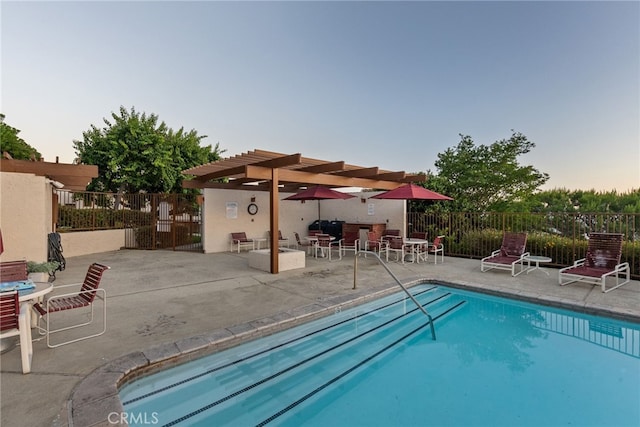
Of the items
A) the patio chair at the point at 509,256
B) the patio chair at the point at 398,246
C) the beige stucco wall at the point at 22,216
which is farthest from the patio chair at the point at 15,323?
the patio chair at the point at 509,256

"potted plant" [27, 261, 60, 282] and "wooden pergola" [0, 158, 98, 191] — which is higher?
"wooden pergola" [0, 158, 98, 191]

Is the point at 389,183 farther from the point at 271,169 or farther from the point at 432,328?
the point at 432,328

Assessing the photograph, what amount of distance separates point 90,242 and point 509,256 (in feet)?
52.6

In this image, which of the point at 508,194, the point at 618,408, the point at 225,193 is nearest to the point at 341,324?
the point at 618,408

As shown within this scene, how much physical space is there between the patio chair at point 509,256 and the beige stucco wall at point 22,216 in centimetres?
1170

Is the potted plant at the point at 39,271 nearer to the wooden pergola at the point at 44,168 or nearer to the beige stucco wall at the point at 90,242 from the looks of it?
the wooden pergola at the point at 44,168

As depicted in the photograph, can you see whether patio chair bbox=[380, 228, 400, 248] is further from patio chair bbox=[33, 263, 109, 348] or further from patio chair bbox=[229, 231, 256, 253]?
patio chair bbox=[33, 263, 109, 348]

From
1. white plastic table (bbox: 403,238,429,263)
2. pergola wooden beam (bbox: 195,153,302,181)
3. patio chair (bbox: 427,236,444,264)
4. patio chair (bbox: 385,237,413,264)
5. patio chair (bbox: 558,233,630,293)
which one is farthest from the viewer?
patio chair (bbox: 385,237,413,264)

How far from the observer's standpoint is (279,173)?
9.24 m

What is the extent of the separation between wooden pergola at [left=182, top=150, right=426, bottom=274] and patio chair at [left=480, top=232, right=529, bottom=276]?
3712 mm

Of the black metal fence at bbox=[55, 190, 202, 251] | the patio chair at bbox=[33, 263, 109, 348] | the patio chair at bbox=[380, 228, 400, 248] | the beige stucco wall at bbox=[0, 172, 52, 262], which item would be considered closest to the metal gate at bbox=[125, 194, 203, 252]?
the black metal fence at bbox=[55, 190, 202, 251]

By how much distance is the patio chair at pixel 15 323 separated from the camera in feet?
10.4

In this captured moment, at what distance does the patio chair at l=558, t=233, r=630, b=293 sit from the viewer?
6.81 metres

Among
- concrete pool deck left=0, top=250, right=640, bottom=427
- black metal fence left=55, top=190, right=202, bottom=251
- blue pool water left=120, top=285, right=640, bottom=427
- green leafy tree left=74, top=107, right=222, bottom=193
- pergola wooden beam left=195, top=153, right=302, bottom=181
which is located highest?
green leafy tree left=74, top=107, right=222, bottom=193
